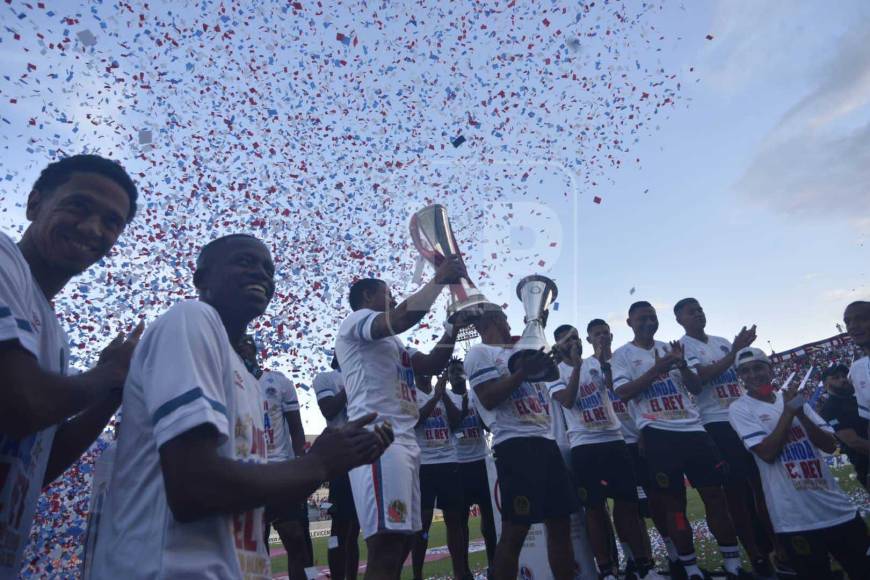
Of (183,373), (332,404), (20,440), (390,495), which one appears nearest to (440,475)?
(332,404)

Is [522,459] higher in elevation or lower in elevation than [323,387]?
lower

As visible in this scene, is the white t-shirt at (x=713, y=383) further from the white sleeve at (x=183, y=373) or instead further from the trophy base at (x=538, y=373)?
the white sleeve at (x=183, y=373)

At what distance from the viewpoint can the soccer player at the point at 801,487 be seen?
457 cm

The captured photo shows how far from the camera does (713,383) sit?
6.98m

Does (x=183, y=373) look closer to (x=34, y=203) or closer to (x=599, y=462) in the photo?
(x=34, y=203)

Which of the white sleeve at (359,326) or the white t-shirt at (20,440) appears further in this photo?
the white sleeve at (359,326)

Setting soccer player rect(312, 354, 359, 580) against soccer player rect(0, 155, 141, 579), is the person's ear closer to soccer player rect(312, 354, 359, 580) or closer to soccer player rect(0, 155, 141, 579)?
soccer player rect(0, 155, 141, 579)

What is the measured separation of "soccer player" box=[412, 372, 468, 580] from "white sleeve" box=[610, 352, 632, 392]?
2217mm

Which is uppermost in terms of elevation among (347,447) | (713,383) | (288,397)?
(288,397)

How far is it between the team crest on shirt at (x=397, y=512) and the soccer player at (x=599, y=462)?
9.22 ft

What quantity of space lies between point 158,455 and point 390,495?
2.34 metres

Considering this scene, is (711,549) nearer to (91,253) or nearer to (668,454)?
(668,454)

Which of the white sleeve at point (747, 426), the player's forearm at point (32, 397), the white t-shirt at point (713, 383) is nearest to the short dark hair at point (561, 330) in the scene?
the white t-shirt at point (713, 383)

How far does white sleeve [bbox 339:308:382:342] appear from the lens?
13.4ft
